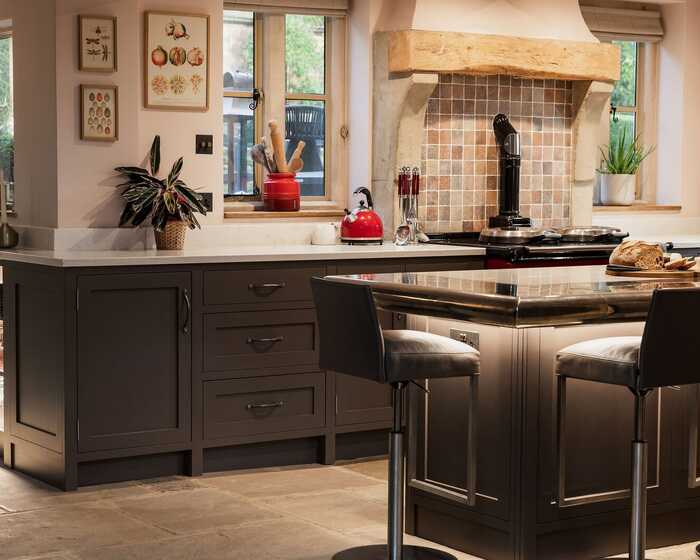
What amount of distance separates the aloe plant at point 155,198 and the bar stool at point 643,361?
2333 millimetres

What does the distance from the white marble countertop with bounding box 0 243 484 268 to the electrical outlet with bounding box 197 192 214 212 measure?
0.25 metres

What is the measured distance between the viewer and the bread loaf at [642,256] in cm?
425

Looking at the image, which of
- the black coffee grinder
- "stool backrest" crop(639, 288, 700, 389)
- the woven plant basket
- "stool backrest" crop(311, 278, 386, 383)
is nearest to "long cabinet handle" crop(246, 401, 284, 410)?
the woven plant basket

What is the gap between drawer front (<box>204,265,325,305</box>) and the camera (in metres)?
5.16

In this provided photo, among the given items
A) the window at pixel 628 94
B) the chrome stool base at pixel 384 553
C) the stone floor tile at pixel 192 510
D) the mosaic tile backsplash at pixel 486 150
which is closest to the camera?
the chrome stool base at pixel 384 553

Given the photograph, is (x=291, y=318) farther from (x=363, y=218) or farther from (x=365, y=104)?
(x=365, y=104)

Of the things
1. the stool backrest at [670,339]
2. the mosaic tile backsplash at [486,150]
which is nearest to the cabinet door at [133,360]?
the mosaic tile backsplash at [486,150]

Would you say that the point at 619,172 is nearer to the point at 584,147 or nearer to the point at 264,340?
the point at 584,147

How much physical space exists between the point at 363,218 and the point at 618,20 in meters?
2.36

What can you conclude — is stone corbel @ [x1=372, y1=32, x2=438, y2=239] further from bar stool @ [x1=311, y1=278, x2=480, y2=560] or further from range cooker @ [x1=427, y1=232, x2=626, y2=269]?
bar stool @ [x1=311, y1=278, x2=480, y2=560]

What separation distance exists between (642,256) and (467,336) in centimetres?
76

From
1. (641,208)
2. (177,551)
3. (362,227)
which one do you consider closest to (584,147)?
(641,208)

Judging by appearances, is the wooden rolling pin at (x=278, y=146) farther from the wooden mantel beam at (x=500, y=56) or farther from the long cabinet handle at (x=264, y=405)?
the long cabinet handle at (x=264, y=405)

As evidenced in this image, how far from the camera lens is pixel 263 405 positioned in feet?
17.4
